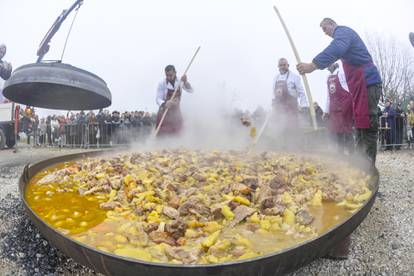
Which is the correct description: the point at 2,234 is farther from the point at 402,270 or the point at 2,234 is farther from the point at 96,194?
the point at 402,270

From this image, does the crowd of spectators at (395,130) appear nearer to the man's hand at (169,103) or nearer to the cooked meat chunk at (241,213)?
the man's hand at (169,103)

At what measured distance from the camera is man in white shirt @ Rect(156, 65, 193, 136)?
21.5 feet

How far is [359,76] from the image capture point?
157 inches

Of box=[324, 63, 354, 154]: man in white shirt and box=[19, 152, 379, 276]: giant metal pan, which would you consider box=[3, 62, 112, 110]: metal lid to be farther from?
box=[324, 63, 354, 154]: man in white shirt

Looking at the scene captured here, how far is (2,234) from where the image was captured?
3053 mm

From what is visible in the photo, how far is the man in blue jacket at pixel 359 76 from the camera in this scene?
3.88 m

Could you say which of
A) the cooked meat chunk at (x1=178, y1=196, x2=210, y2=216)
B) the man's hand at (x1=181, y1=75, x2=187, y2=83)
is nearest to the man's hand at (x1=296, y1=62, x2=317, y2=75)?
the cooked meat chunk at (x1=178, y1=196, x2=210, y2=216)

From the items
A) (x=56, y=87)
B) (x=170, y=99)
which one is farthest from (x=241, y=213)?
(x=170, y=99)

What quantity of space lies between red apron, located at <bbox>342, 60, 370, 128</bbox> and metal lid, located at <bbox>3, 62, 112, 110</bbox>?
2934 mm

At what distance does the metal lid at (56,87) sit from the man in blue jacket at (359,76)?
7.95ft

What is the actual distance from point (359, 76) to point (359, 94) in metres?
0.20

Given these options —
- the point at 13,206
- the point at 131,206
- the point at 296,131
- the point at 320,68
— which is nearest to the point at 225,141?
the point at 296,131

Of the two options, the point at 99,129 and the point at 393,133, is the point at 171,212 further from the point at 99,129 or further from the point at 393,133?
the point at 99,129

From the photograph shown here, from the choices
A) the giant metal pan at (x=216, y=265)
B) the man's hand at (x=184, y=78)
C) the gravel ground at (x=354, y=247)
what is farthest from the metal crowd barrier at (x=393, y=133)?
the giant metal pan at (x=216, y=265)
